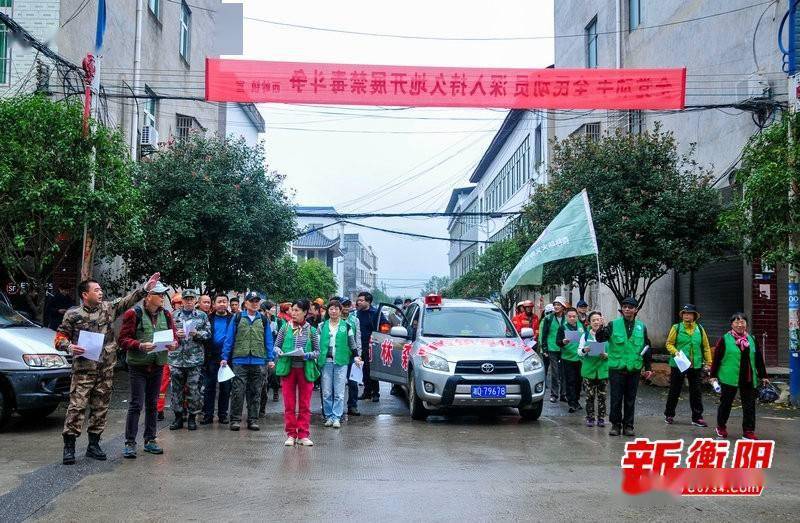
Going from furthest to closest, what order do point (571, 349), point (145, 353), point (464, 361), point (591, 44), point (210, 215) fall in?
1. point (591, 44)
2. point (210, 215)
3. point (571, 349)
4. point (464, 361)
5. point (145, 353)

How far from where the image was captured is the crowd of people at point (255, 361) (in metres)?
8.21

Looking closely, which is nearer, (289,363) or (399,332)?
(289,363)

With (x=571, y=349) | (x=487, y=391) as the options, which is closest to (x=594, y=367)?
(x=487, y=391)

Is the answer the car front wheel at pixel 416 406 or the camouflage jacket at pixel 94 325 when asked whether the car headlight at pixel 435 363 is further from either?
the camouflage jacket at pixel 94 325

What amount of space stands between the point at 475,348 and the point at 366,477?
13.6 ft

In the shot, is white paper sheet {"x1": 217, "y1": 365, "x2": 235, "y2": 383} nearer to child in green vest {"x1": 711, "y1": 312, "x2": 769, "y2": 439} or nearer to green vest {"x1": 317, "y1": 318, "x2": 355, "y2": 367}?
green vest {"x1": 317, "y1": 318, "x2": 355, "y2": 367}

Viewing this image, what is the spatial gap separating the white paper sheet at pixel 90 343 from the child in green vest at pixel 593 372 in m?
6.34

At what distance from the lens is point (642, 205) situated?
699 inches

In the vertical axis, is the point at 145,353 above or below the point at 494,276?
below

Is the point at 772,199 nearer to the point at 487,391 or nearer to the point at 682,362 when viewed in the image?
the point at 682,362

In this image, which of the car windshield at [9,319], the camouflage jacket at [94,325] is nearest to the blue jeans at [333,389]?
the camouflage jacket at [94,325]

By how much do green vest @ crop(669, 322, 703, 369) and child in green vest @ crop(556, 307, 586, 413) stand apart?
1.87 m

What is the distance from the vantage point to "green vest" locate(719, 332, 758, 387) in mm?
9828

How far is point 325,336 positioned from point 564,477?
397 cm
